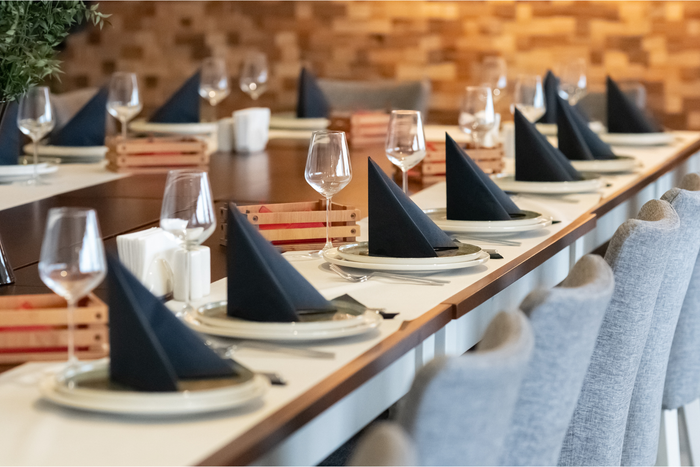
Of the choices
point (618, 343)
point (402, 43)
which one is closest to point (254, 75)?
point (402, 43)

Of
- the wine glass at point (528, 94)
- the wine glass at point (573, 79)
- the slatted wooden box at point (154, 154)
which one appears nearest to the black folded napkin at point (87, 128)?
the slatted wooden box at point (154, 154)

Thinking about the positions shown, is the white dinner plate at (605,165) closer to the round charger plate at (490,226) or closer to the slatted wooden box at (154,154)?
the round charger plate at (490,226)

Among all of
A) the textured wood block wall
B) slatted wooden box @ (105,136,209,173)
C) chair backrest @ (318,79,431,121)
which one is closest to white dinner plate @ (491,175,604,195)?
slatted wooden box @ (105,136,209,173)

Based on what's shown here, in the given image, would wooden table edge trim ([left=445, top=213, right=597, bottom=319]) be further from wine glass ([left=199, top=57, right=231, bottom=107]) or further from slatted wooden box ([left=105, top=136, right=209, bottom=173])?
wine glass ([left=199, top=57, right=231, bottom=107])

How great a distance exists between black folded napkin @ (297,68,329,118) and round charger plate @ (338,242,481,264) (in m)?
2.17

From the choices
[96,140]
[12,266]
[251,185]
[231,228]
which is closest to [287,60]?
[96,140]

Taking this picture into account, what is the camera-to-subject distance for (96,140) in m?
2.99

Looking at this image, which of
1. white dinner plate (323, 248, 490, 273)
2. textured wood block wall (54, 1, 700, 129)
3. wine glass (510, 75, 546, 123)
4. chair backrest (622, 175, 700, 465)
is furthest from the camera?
textured wood block wall (54, 1, 700, 129)

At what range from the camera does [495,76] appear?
3518mm

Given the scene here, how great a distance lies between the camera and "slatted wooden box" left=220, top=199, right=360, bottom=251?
170 cm

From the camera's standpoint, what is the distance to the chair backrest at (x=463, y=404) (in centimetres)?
79

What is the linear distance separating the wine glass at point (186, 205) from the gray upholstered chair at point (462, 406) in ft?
1.69

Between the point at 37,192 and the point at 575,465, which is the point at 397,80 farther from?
the point at 575,465

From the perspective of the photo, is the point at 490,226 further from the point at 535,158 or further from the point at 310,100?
the point at 310,100
